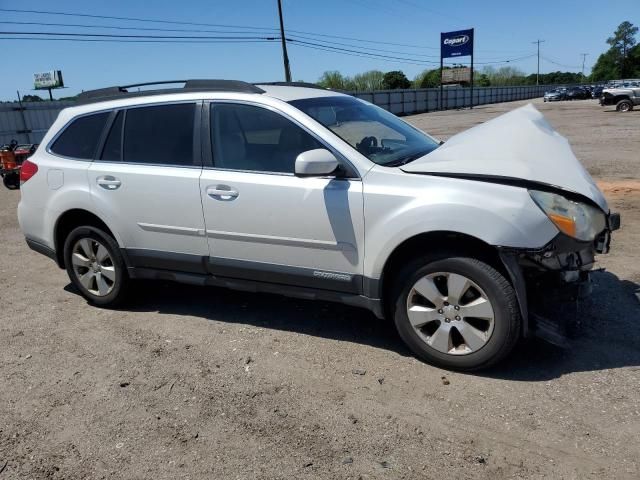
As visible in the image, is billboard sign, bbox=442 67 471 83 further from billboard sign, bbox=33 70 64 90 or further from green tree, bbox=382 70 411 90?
billboard sign, bbox=33 70 64 90

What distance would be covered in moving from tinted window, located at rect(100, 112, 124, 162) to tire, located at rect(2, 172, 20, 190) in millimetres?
9854

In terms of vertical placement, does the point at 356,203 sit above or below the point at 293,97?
below

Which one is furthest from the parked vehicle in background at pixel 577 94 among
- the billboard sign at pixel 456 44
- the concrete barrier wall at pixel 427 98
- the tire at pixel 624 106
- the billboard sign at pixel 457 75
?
the tire at pixel 624 106

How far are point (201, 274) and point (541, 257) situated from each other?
252cm

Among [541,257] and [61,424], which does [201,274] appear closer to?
[61,424]

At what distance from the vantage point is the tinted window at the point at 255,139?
3832mm

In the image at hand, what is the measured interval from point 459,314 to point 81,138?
3581 millimetres

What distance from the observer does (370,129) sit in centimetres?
422

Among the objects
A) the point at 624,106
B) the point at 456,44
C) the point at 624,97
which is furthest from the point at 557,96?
the point at 624,97

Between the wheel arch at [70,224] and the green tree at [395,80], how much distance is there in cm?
8063

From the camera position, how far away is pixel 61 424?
3.21 m

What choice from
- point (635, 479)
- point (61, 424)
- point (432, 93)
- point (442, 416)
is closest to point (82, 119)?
point (61, 424)

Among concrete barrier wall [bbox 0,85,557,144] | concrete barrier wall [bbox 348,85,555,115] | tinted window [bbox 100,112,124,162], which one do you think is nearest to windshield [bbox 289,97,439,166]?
tinted window [bbox 100,112,124,162]

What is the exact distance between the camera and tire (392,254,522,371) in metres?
3.23
